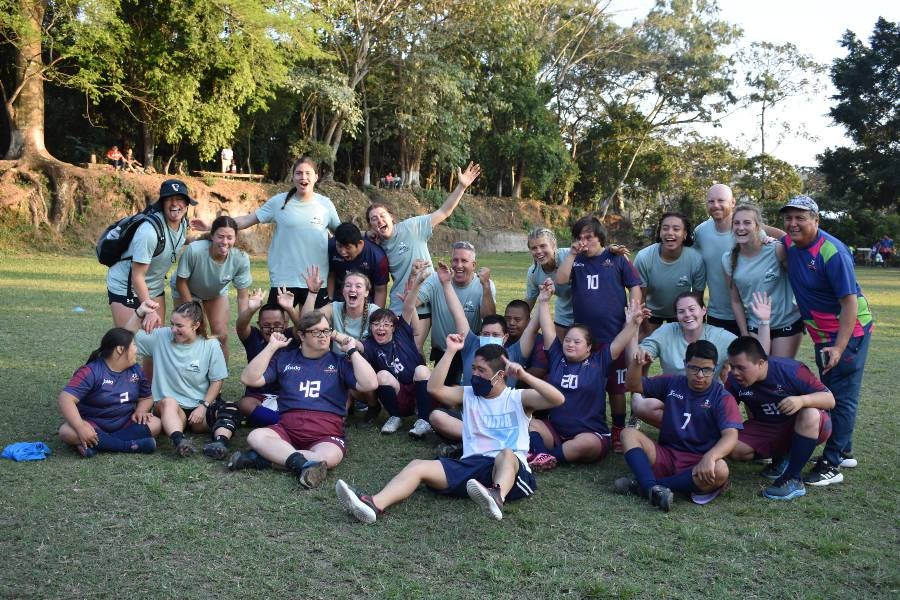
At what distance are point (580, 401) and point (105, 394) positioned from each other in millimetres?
3518

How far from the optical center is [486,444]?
524 cm

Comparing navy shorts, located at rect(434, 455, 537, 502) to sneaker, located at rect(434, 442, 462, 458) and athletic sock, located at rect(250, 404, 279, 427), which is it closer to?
sneaker, located at rect(434, 442, 462, 458)

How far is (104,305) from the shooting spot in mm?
13992

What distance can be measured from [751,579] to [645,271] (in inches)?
134

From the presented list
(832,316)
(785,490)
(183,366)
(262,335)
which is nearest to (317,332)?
(262,335)

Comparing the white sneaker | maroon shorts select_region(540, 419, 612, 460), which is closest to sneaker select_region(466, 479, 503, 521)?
maroon shorts select_region(540, 419, 612, 460)

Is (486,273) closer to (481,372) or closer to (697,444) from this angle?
(481,372)

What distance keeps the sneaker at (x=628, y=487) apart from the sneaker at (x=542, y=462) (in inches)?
21.2

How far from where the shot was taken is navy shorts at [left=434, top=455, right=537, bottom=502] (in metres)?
4.98

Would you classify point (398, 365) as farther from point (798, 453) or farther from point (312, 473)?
point (798, 453)

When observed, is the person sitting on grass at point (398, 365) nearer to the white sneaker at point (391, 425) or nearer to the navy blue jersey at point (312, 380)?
the white sneaker at point (391, 425)

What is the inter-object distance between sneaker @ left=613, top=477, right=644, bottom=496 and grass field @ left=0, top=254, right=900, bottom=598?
0.10 m

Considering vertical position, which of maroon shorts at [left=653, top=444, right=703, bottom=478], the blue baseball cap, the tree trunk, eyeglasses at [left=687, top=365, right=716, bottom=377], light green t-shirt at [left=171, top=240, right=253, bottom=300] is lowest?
maroon shorts at [left=653, top=444, right=703, bottom=478]

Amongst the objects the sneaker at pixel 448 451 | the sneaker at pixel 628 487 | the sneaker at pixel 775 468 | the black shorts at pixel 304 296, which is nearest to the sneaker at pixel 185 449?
A: the sneaker at pixel 448 451
